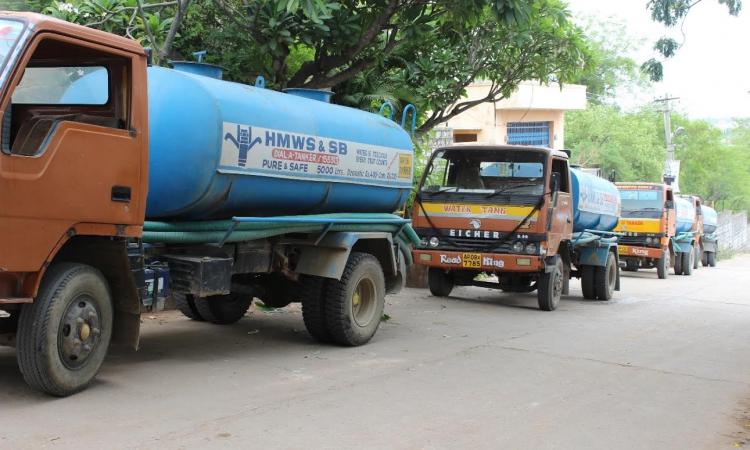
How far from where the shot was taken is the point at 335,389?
6570mm

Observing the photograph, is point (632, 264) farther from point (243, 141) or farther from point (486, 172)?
point (243, 141)

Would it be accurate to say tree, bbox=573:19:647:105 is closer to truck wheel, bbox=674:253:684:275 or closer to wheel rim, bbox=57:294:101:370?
truck wheel, bbox=674:253:684:275

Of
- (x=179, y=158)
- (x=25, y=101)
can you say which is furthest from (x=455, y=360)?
(x=25, y=101)

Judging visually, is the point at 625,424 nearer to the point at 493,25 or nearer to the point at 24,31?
the point at 24,31

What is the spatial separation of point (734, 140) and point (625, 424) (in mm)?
70079

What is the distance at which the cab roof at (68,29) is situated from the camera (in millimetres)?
5324

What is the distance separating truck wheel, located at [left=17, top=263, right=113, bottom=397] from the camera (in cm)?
541

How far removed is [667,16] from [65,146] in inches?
397

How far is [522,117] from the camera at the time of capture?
2811 cm

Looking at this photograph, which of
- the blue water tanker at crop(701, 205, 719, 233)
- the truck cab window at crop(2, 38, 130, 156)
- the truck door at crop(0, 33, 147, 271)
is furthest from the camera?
the blue water tanker at crop(701, 205, 719, 233)

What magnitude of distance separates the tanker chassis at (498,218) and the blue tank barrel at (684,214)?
13.1 metres

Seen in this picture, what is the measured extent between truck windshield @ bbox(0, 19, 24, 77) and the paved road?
Answer: 2.30m

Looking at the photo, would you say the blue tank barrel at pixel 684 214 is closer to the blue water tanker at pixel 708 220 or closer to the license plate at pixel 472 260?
the blue water tanker at pixel 708 220

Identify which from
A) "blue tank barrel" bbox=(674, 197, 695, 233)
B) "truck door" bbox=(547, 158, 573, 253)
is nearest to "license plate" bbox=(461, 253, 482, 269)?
"truck door" bbox=(547, 158, 573, 253)
